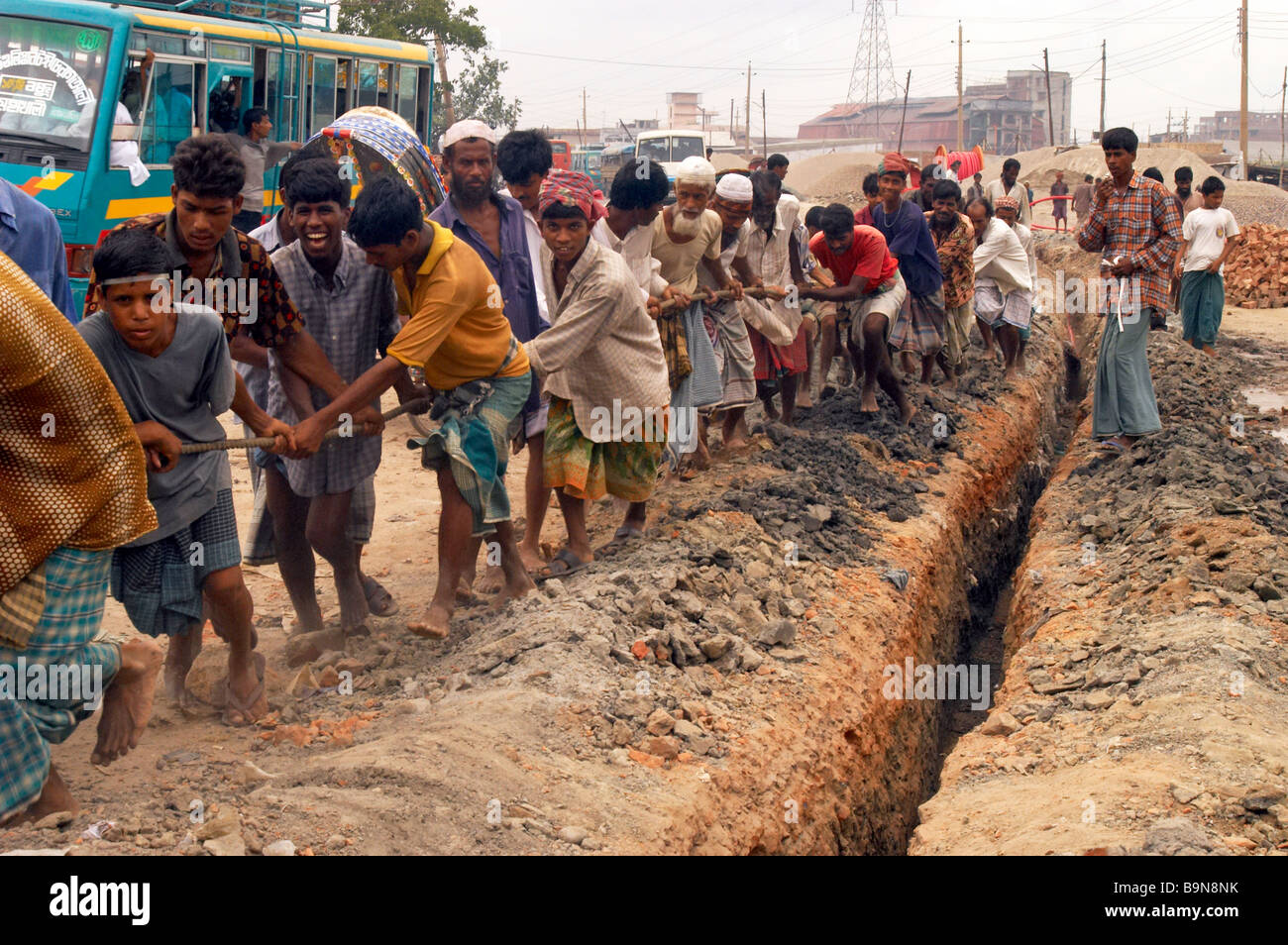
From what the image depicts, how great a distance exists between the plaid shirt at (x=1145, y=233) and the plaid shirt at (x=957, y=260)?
2.10 metres

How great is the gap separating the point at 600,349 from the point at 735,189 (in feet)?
7.21

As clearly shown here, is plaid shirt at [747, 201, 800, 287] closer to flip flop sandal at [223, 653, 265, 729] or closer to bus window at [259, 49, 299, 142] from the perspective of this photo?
flip flop sandal at [223, 653, 265, 729]

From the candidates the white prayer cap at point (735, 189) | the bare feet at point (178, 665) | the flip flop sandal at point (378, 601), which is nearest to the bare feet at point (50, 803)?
the bare feet at point (178, 665)

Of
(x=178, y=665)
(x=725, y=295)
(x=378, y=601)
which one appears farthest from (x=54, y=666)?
(x=725, y=295)

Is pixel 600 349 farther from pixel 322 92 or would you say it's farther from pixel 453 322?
pixel 322 92

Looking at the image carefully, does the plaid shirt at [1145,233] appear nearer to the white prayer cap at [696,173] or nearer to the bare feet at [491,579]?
the white prayer cap at [696,173]

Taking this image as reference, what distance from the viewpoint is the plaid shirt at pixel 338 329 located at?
4.50 meters

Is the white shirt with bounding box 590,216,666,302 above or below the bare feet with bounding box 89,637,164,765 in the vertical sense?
above

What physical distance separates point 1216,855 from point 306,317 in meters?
3.37

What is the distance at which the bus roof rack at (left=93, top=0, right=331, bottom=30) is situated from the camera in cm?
1088

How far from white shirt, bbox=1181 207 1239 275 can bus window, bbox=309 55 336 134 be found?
343 inches

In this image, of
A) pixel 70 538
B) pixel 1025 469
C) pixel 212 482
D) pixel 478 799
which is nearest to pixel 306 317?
pixel 212 482

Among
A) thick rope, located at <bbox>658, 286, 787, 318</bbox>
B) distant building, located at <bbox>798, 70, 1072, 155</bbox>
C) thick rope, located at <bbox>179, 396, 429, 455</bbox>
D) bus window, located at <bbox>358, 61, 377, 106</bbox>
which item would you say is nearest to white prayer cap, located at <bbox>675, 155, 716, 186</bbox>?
thick rope, located at <bbox>658, 286, 787, 318</bbox>

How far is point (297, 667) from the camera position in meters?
4.70
